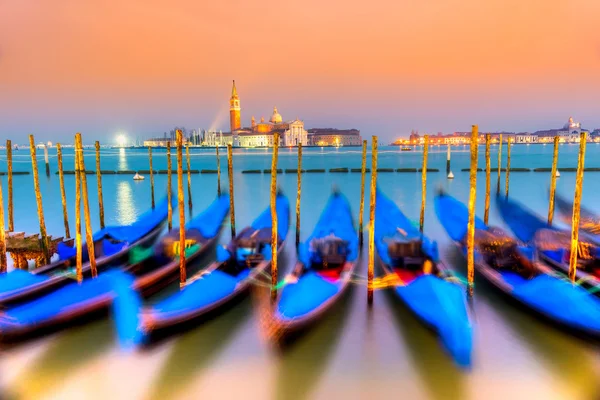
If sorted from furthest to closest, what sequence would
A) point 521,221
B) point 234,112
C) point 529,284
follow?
point 234,112 < point 521,221 < point 529,284

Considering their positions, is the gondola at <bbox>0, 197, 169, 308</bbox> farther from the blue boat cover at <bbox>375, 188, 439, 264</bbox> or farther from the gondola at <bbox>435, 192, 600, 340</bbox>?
the gondola at <bbox>435, 192, 600, 340</bbox>

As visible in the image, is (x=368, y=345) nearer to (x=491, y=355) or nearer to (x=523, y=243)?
(x=491, y=355)

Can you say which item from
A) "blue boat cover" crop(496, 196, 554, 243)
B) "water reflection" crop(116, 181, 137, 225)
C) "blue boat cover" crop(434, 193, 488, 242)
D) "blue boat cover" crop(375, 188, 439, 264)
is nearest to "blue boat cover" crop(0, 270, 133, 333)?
"blue boat cover" crop(375, 188, 439, 264)

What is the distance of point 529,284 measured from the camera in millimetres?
4922

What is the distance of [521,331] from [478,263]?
4.37ft

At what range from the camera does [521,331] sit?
4.87 meters

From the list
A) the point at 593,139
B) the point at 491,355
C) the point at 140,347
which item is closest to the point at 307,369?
the point at 140,347

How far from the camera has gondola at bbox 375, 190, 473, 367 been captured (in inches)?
154

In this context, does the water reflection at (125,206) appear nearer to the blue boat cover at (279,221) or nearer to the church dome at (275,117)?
the blue boat cover at (279,221)

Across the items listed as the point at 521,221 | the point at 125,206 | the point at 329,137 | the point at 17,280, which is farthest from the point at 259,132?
the point at 17,280

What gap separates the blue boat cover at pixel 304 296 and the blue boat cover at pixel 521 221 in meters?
4.34

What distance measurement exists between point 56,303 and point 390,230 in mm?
5138

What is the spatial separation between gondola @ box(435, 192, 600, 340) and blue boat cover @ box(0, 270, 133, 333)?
15.2 ft

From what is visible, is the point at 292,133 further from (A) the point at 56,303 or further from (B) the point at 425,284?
(A) the point at 56,303
